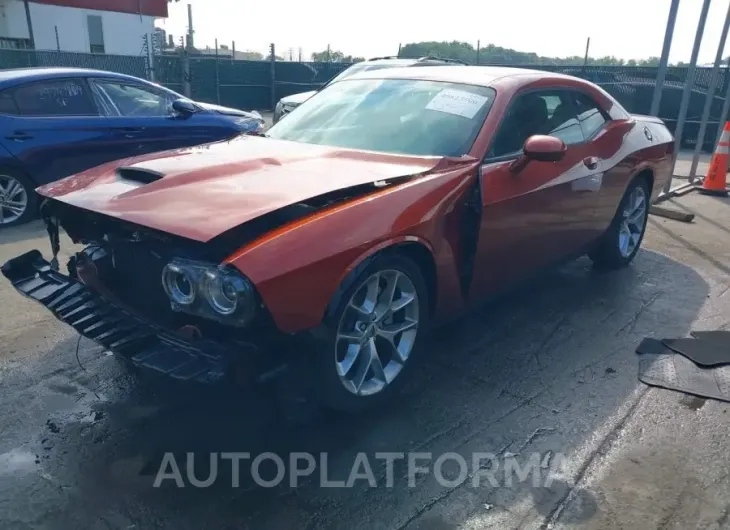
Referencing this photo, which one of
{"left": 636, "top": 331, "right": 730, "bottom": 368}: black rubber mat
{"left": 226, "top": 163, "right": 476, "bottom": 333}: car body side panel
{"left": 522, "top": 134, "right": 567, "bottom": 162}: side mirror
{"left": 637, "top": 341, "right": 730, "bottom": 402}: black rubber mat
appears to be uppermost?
{"left": 522, "top": 134, "right": 567, "bottom": 162}: side mirror

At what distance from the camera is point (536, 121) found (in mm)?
3914

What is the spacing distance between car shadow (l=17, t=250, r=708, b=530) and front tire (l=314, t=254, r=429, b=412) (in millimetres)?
179

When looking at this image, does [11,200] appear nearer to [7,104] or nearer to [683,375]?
[7,104]

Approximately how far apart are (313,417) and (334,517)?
65cm

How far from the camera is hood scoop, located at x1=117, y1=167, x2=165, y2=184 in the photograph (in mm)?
2989

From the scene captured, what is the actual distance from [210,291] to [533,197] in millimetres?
2135

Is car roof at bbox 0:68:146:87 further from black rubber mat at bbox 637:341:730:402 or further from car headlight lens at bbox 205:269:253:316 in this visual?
black rubber mat at bbox 637:341:730:402

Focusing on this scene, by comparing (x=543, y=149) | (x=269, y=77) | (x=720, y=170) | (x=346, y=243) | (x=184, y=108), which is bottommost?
(x=720, y=170)

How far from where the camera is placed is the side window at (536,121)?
11.7 feet

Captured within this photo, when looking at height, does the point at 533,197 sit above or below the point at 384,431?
above

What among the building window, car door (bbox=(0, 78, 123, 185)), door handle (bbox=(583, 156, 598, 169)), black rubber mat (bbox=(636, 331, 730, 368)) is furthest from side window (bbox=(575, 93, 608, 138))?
the building window

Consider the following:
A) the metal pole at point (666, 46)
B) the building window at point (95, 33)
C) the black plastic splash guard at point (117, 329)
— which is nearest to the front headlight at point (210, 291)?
the black plastic splash guard at point (117, 329)

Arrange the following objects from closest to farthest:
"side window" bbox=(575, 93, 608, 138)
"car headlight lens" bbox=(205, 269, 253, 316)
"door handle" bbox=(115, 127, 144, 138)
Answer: "car headlight lens" bbox=(205, 269, 253, 316), "side window" bbox=(575, 93, 608, 138), "door handle" bbox=(115, 127, 144, 138)

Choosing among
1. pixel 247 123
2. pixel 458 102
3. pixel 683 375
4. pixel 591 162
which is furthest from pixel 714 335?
pixel 247 123
